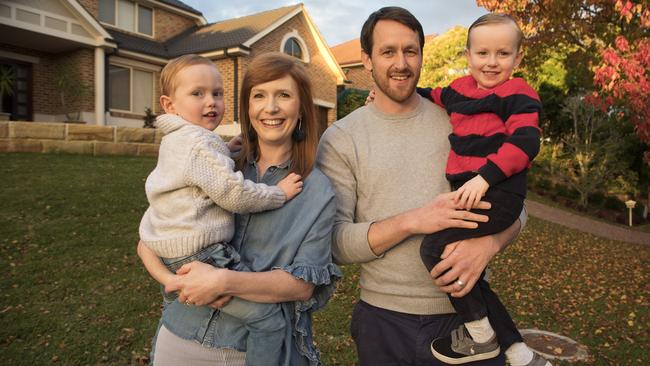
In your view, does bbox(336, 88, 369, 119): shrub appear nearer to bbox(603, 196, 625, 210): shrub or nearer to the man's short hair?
bbox(603, 196, 625, 210): shrub

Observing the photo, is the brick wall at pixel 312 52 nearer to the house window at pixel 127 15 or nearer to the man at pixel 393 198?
the house window at pixel 127 15

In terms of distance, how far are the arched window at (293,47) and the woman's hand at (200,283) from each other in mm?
19287

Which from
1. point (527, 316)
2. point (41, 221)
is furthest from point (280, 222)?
point (41, 221)

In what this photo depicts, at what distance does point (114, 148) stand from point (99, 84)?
4.60 m

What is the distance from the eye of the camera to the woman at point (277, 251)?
1985 mm

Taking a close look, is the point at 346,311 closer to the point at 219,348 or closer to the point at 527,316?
the point at 527,316

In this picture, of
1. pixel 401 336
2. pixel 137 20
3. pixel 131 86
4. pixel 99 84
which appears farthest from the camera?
pixel 137 20

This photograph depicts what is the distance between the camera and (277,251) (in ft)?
6.86

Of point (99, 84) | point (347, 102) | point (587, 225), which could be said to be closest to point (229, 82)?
point (99, 84)

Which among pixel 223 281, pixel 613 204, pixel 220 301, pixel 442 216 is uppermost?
pixel 442 216

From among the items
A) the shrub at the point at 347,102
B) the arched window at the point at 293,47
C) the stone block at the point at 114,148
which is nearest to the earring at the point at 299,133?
the stone block at the point at 114,148

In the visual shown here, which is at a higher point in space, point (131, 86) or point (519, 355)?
point (131, 86)

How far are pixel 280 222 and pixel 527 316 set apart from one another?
18.5ft

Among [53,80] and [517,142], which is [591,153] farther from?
[53,80]
